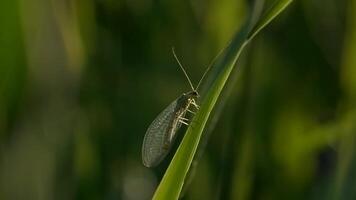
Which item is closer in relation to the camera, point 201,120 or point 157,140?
point 201,120

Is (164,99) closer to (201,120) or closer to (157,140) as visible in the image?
(157,140)

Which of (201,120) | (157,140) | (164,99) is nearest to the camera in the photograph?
(201,120)

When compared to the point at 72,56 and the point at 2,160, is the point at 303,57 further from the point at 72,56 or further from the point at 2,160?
the point at 2,160

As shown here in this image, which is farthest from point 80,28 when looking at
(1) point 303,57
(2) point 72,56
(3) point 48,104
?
(1) point 303,57

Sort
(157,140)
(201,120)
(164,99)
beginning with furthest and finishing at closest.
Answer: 1. (164,99)
2. (157,140)
3. (201,120)

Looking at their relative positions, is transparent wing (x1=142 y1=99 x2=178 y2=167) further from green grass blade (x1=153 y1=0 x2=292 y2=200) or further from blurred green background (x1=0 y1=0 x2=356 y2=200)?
green grass blade (x1=153 y1=0 x2=292 y2=200)

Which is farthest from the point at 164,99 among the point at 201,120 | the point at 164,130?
the point at 201,120

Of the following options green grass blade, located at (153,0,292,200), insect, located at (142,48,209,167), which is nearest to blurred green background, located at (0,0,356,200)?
insect, located at (142,48,209,167)
